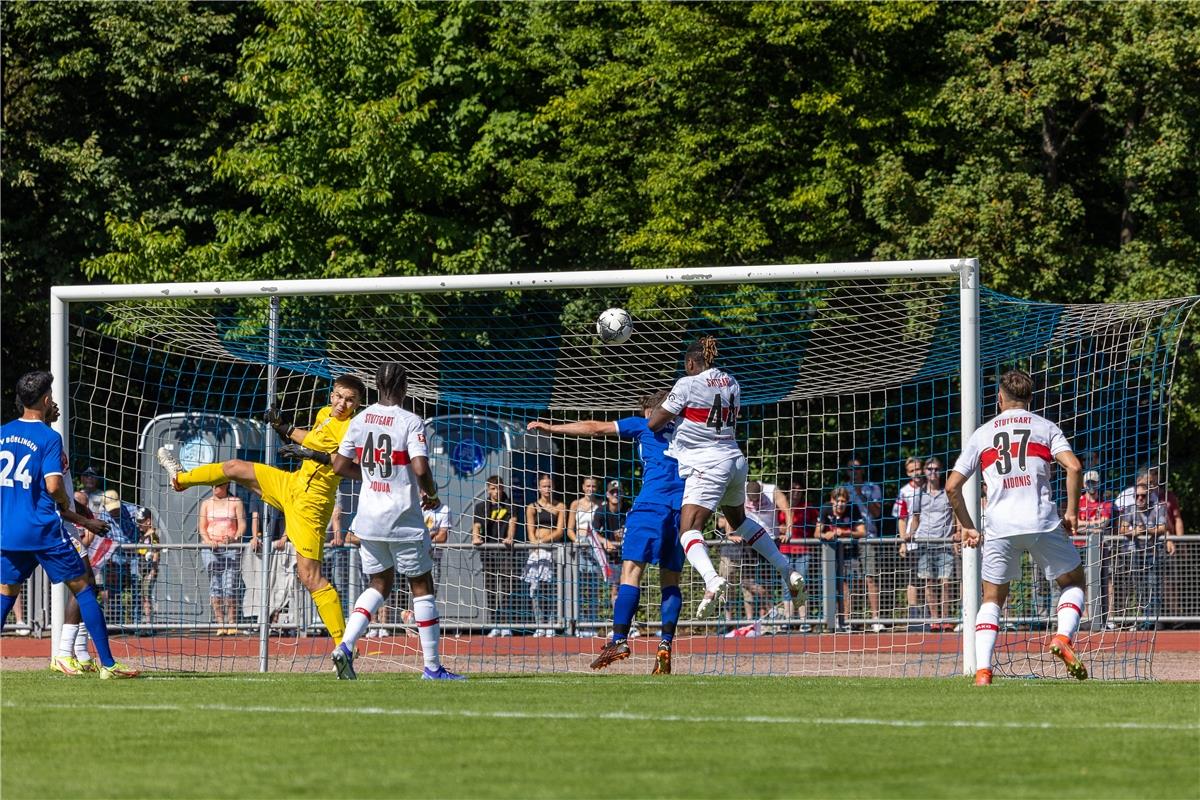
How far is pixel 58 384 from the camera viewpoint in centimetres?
1380

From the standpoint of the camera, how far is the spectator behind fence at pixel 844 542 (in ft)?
56.0

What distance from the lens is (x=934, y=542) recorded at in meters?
17.0

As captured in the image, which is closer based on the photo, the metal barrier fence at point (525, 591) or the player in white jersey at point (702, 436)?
the player in white jersey at point (702, 436)

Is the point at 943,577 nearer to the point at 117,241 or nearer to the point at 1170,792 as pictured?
the point at 1170,792

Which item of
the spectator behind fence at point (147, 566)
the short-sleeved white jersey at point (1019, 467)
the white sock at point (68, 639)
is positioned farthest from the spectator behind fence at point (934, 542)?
the white sock at point (68, 639)

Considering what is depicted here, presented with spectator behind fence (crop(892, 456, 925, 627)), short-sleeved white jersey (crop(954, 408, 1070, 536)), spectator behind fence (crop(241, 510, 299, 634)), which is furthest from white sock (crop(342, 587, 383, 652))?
spectator behind fence (crop(892, 456, 925, 627))

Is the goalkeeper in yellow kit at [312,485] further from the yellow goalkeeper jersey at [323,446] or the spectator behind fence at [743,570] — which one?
the spectator behind fence at [743,570]

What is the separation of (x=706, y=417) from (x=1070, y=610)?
9.77ft

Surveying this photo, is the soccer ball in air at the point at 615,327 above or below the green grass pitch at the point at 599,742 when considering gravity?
above

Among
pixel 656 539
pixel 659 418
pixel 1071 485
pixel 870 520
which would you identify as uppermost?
pixel 659 418

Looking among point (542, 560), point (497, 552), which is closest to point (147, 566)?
point (497, 552)

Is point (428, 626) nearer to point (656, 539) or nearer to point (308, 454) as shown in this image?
point (308, 454)

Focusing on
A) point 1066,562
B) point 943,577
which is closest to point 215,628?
point 943,577

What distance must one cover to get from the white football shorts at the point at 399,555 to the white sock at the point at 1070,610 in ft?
14.1
